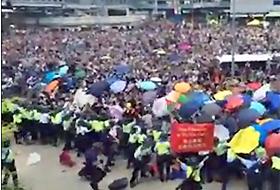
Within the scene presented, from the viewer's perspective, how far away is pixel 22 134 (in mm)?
13445

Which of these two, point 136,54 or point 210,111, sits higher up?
point 210,111

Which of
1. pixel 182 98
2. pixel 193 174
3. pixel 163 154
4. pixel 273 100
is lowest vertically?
pixel 163 154

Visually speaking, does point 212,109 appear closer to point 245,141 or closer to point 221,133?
point 221,133

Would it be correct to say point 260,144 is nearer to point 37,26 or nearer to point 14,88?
point 14,88

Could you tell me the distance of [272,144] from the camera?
7957 mm

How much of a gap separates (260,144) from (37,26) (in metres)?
31.5

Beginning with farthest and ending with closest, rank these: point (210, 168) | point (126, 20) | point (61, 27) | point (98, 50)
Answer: point (126, 20), point (61, 27), point (98, 50), point (210, 168)

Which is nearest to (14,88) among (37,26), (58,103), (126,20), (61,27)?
(58,103)

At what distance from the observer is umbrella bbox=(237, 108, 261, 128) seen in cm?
900

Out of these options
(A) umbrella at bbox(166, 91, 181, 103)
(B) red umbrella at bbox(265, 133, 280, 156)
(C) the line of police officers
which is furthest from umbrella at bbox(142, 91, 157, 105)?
(B) red umbrella at bbox(265, 133, 280, 156)

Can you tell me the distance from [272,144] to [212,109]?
2100 millimetres

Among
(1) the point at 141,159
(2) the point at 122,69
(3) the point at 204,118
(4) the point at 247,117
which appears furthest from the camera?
(2) the point at 122,69

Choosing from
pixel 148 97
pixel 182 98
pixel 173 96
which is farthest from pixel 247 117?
pixel 148 97

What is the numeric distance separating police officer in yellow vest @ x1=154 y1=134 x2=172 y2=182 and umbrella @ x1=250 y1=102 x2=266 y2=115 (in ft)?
4.71
